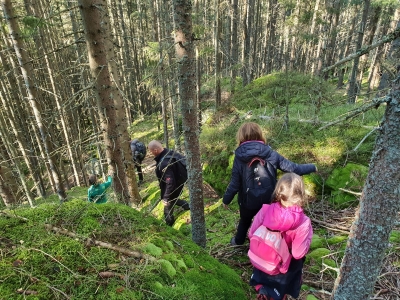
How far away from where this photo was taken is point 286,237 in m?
2.63

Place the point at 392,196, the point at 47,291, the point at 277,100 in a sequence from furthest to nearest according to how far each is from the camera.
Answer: the point at 277,100, the point at 392,196, the point at 47,291

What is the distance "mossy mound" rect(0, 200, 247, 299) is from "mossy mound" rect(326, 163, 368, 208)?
3.31 meters

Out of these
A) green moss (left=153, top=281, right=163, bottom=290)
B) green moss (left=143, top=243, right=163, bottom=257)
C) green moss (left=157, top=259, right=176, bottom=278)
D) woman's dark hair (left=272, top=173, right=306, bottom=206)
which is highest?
woman's dark hair (left=272, top=173, right=306, bottom=206)

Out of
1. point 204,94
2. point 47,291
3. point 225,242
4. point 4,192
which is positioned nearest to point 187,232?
point 225,242

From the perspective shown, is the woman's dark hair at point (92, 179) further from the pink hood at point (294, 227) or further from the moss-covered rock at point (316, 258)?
the moss-covered rock at point (316, 258)

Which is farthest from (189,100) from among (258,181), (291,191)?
(291,191)

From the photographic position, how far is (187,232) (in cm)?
525

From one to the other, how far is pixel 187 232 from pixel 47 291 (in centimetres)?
384

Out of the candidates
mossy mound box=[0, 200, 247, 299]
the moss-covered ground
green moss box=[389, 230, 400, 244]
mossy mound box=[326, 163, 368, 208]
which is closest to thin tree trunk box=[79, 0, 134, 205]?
the moss-covered ground

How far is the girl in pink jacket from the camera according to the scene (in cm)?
257

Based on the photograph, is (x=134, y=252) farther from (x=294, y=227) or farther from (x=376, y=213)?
(x=376, y=213)

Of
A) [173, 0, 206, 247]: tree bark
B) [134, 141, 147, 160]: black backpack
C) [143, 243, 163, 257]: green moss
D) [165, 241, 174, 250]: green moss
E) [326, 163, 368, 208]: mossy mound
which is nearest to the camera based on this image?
[143, 243, 163, 257]: green moss

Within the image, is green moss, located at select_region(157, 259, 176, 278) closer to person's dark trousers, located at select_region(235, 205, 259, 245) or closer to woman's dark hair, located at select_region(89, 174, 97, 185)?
person's dark trousers, located at select_region(235, 205, 259, 245)

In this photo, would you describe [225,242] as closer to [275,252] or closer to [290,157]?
[275,252]
